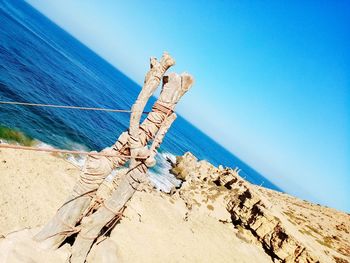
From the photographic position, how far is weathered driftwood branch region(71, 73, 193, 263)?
25.8 feet

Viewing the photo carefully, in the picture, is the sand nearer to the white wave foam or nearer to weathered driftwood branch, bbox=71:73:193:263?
weathered driftwood branch, bbox=71:73:193:263

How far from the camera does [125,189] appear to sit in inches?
316

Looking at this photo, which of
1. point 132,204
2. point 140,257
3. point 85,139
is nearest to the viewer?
point 140,257

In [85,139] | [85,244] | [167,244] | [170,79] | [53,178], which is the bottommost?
[85,139]

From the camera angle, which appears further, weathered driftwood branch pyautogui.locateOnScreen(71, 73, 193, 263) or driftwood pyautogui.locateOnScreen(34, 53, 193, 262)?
weathered driftwood branch pyautogui.locateOnScreen(71, 73, 193, 263)

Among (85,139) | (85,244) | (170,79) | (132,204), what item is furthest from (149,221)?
(85,139)

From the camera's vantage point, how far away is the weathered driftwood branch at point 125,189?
7.88 metres

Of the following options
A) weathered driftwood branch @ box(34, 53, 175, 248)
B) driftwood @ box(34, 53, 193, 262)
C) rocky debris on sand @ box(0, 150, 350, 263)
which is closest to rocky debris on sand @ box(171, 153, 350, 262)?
rocky debris on sand @ box(0, 150, 350, 263)

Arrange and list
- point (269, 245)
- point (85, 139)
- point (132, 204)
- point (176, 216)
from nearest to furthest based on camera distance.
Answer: point (132, 204)
point (176, 216)
point (269, 245)
point (85, 139)

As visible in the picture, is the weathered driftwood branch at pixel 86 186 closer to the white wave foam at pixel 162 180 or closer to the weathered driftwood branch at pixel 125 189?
the weathered driftwood branch at pixel 125 189

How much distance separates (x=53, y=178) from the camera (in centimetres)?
1778

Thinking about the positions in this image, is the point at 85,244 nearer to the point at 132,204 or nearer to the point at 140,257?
the point at 140,257

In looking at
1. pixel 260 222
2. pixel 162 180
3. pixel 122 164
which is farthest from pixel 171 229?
pixel 162 180

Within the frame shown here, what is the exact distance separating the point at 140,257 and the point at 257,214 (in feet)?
56.8
